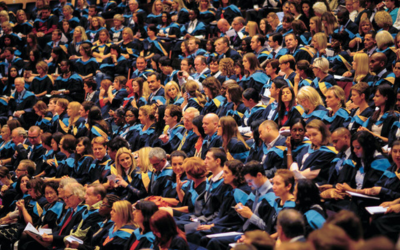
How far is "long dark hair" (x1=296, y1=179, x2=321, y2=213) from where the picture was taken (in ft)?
11.7

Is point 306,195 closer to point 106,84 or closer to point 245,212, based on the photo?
point 245,212

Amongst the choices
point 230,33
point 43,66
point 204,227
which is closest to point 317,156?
point 204,227

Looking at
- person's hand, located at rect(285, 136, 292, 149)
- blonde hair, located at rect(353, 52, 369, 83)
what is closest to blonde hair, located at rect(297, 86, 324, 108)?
person's hand, located at rect(285, 136, 292, 149)

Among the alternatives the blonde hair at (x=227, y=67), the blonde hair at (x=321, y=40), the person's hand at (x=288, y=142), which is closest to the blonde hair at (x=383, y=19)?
the blonde hair at (x=321, y=40)

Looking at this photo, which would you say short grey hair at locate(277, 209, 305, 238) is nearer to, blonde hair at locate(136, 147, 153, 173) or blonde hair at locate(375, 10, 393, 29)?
blonde hair at locate(136, 147, 153, 173)

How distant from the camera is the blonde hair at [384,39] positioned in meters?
6.63

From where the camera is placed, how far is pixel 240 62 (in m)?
7.53

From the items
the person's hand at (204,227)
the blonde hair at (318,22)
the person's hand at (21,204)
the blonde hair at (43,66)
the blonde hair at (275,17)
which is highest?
the blonde hair at (318,22)

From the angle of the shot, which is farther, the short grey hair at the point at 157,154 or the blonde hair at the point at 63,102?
the blonde hair at the point at 63,102

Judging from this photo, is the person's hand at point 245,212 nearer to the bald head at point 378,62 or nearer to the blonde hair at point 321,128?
the blonde hair at point 321,128

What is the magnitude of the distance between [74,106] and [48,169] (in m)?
1.19

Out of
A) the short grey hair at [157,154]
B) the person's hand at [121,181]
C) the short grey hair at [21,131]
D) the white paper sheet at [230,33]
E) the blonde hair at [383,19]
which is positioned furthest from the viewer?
the white paper sheet at [230,33]

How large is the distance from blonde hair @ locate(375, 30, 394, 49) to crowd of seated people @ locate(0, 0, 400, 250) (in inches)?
0.8

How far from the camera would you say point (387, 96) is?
16.3 feet
